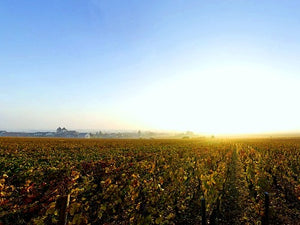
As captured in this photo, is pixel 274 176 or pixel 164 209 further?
pixel 274 176

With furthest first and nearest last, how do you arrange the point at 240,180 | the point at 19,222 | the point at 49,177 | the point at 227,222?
the point at 240,180, the point at 49,177, the point at 227,222, the point at 19,222

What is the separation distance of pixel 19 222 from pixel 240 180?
11519mm

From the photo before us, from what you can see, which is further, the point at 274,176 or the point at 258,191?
the point at 274,176

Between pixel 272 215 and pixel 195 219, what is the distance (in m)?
2.71

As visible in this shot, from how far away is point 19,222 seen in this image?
17.0 ft

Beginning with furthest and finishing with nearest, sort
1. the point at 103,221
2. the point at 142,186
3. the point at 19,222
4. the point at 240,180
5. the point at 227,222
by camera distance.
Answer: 1. the point at 240,180
2. the point at 142,186
3. the point at 227,222
4. the point at 103,221
5. the point at 19,222

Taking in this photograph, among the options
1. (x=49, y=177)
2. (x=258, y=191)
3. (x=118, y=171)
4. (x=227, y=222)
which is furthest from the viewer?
(x=118, y=171)

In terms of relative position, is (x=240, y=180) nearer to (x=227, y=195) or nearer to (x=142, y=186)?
(x=227, y=195)

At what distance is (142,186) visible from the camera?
290 inches

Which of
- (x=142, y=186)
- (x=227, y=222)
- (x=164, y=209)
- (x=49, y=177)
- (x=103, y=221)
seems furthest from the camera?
(x=49, y=177)

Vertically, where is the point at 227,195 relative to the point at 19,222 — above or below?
below

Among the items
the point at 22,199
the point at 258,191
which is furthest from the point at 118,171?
the point at 258,191

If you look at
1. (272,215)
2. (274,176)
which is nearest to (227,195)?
(272,215)

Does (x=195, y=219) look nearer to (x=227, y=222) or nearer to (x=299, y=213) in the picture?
(x=227, y=222)
